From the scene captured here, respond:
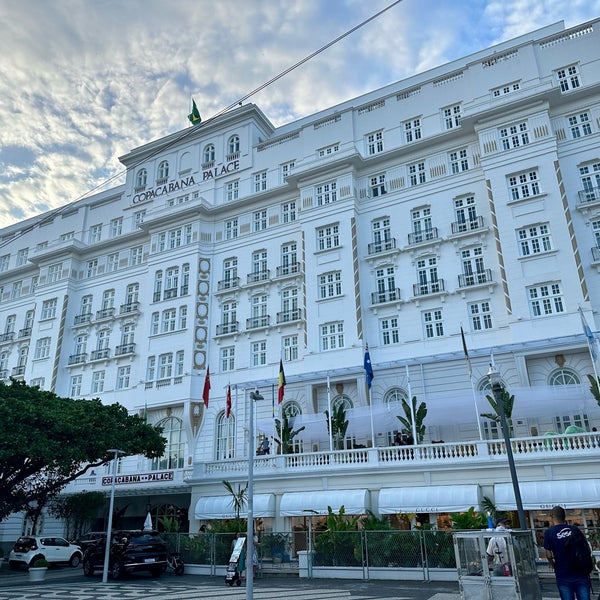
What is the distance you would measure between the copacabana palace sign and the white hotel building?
7.7 inches

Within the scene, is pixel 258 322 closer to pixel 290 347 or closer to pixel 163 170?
pixel 290 347

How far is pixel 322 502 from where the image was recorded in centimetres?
2491

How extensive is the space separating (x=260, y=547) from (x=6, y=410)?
12.3 m

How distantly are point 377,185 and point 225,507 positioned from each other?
21.8 metres

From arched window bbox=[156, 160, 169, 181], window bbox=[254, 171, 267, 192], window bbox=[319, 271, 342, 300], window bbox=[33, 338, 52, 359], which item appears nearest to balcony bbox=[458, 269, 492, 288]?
window bbox=[319, 271, 342, 300]

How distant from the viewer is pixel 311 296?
113ft

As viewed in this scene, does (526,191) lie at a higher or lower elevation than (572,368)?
higher

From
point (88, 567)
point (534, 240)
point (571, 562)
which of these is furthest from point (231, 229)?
point (571, 562)

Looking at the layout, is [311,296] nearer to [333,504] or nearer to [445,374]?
[445,374]

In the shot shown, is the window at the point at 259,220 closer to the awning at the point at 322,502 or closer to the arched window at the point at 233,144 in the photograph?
the arched window at the point at 233,144

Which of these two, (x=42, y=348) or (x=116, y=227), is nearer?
(x=42, y=348)

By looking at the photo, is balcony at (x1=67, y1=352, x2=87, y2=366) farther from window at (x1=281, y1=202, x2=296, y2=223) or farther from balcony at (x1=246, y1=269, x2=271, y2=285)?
window at (x1=281, y1=202, x2=296, y2=223)

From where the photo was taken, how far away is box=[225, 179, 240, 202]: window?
4162 cm

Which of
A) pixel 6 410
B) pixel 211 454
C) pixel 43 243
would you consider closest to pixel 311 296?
pixel 211 454
